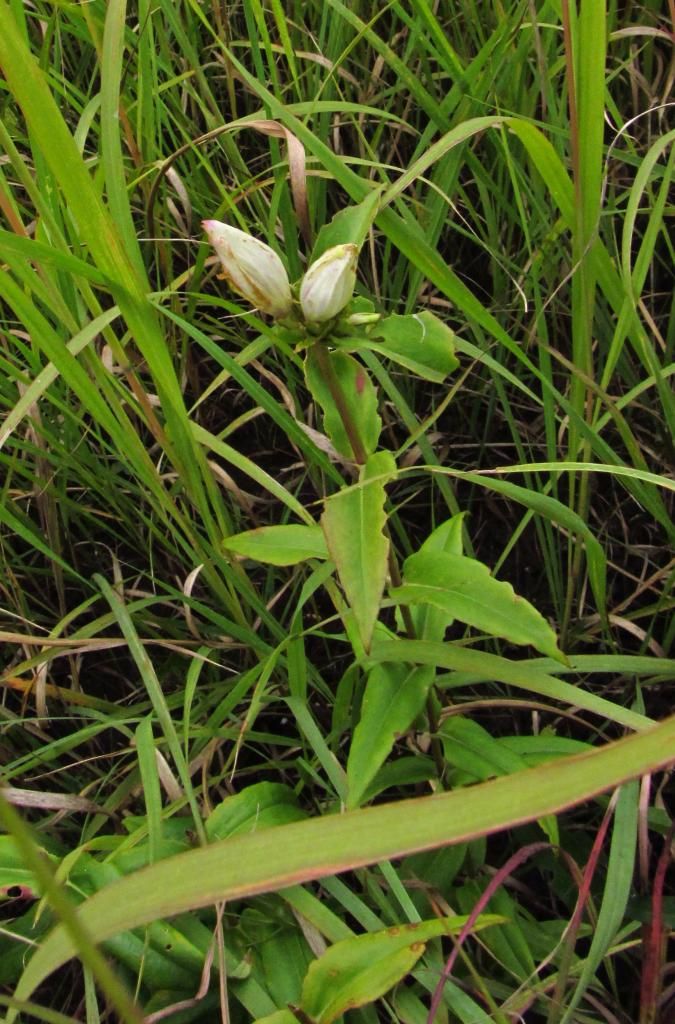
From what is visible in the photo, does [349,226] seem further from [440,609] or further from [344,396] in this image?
[440,609]

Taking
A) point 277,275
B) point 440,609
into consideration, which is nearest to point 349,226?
point 277,275

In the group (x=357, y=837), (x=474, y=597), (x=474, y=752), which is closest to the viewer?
(x=357, y=837)

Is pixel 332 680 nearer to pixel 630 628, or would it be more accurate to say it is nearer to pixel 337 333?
pixel 630 628

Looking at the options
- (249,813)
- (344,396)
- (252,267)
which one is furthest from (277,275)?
(249,813)

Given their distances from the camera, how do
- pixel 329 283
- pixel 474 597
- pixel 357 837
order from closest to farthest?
pixel 357 837
pixel 329 283
pixel 474 597

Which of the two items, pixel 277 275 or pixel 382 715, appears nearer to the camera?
pixel 277 275

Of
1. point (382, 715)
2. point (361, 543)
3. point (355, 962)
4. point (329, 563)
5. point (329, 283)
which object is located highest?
point (329, 283)

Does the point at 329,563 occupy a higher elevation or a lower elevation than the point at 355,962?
higher

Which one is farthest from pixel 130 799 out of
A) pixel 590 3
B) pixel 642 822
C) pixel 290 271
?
pixel 590 3

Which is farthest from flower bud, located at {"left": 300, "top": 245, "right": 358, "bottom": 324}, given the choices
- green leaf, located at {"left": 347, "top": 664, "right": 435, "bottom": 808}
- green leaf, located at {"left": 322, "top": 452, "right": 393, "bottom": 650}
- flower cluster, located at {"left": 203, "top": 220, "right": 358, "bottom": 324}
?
green leaf, located at {"left": 347, "top": 664, "right": 435, "bottom": 808}
